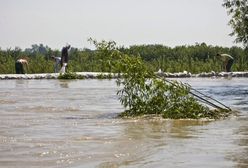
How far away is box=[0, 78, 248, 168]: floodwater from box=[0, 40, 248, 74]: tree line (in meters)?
19.5

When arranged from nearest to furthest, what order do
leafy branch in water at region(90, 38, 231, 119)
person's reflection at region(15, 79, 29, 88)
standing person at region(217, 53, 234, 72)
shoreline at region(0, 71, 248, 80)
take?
1. leafy branch in water at region(90, 38, 231, 119)
2. person's reflection at region(15, 79, 29, 88)
3. shoreline at region(0, 71, 248, 80)
4. standing person at region(217, 53, 234, 72)

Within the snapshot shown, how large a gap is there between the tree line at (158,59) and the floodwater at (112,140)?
1953cm

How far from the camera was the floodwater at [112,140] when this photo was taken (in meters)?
6.02

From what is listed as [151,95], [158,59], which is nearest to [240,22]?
[151,95]

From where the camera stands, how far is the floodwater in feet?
19.7

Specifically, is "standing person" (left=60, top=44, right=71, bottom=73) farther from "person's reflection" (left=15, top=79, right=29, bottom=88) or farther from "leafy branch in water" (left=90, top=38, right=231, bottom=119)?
"leafy branch in water" (left=90, top=38, right=231, bottom=119)

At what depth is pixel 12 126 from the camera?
9188 mm

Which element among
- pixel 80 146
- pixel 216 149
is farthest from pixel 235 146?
pixel 80 146

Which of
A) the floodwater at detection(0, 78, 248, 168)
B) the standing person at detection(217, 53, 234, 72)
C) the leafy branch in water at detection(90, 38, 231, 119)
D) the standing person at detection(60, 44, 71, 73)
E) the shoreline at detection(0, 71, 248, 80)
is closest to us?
the floodwater at detection(0, 78, 248, 168)

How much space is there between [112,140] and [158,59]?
33191mm

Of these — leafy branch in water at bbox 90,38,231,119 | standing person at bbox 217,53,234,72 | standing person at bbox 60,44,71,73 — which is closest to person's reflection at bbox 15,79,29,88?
standing person at bbox 60,44,71,73

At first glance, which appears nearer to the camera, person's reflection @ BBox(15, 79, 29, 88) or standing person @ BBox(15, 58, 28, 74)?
person's reflection @ BBox(15, 79, 29, 88)

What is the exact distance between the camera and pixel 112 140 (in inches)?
301

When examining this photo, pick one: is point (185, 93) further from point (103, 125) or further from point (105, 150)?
point (105, 150)
